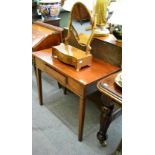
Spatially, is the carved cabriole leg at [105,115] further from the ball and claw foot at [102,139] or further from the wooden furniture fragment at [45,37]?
the wooden furniture fragment at [45,37]

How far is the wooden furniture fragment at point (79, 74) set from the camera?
146 cm

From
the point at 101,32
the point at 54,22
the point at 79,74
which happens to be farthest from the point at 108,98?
the point at 54,22

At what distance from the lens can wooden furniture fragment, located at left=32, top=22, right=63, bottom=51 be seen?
1.99m

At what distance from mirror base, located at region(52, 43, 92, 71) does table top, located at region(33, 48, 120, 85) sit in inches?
1.5

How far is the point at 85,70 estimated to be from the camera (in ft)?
5.16

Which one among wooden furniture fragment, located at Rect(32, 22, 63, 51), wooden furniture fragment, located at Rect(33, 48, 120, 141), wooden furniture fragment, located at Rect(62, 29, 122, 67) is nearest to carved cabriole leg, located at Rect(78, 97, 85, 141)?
wooden furniture fragment, located at Rect(33, 48, 120, 141)

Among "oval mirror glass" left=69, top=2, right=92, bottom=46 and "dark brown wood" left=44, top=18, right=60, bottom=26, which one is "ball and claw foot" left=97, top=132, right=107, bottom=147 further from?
"dark brown wood" left=44, top=18, right=60, bottom=26

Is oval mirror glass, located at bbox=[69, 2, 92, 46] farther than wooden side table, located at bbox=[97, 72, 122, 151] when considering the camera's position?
Yes

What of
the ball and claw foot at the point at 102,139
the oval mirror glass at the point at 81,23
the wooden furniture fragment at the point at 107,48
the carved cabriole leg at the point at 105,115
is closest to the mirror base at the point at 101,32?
the wooden furniture fragment at the point at 107,48
